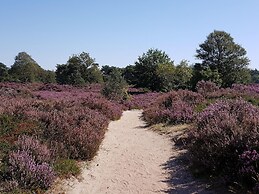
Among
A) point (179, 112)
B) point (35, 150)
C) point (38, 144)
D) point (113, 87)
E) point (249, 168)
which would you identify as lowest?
point (249, 168)

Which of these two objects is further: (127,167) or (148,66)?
(148,66)

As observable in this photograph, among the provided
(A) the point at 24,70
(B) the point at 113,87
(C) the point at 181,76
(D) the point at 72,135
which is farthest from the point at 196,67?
(D) the point at 72,135

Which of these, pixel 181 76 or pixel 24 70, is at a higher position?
pixel 24 70

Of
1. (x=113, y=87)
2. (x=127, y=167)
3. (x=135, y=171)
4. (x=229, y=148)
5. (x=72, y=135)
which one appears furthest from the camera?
(x=113, y=87)

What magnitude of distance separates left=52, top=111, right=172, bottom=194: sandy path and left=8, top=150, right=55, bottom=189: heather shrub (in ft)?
1.64

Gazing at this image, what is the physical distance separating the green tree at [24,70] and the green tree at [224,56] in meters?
32.8

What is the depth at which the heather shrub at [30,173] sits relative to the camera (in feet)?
24.3

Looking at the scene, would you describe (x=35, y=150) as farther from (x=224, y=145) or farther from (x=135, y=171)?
(x=224, y=145)

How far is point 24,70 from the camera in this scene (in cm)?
6656

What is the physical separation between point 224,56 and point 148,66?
37.9 ft

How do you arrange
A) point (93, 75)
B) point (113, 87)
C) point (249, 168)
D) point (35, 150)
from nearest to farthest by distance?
point (249, 168) < point (35, 150) < point (113, 87) < point (93, 75)

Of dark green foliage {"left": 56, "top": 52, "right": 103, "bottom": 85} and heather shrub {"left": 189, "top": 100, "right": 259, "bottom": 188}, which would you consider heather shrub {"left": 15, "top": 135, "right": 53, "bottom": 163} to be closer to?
heather shrub {"left": 189, "top": 100, "right": 259, "bottom": 188}

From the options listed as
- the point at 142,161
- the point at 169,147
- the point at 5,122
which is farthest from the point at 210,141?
the point at 5,122

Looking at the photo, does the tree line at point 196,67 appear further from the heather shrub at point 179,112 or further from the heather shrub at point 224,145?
the heather shrub at point 224,145
